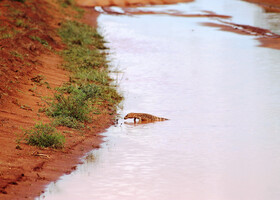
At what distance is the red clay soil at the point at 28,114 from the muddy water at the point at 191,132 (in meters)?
0.27

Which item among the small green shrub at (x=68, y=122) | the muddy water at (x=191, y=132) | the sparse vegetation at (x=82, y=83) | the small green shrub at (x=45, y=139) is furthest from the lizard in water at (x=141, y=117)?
the small green shrub at (x=45, y=139)

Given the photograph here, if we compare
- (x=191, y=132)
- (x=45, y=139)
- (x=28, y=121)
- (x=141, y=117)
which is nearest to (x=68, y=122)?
(x=28, y=121)

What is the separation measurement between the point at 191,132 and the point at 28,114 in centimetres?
289

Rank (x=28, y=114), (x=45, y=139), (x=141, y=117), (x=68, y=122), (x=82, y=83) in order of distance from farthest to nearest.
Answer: (x=82, y=83)
(x=141, y=117)
(x=28, y=114)
(x=68, y=122)
(x=45, y=139)

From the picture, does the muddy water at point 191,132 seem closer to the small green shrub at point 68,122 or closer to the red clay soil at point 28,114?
the red clay soil at point 28,114

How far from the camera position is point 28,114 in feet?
31.4

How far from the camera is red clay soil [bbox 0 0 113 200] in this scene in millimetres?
6945

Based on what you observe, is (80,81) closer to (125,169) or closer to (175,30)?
(125,169)

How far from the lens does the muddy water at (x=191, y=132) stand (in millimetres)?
7078

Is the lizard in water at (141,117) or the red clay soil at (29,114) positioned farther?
the lizard in water at (141,117)

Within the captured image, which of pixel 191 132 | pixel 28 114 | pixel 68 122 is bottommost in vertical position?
pixel 191 132

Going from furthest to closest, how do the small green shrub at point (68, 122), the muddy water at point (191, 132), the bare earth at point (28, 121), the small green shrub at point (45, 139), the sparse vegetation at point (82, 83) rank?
the sparse vegetation at point (82, 83) → the small green shrub at point (68, 122) → the small green shrub at point (45, 139) → the muddy water at point (191, 132) → the bare earth at point (28, 121)

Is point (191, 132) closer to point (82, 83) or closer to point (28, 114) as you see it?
point (28, 114)

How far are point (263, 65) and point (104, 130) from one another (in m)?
8.48
